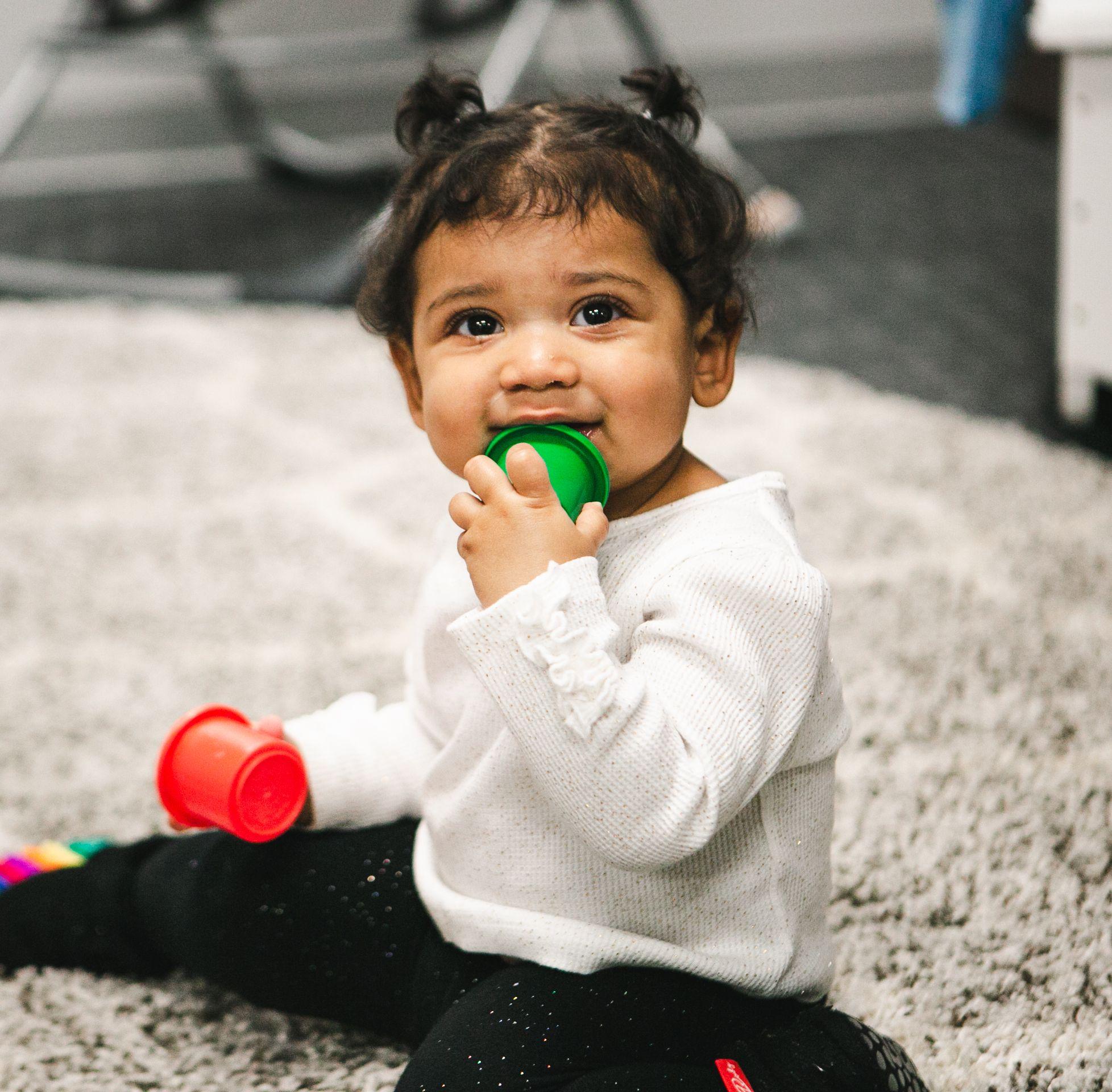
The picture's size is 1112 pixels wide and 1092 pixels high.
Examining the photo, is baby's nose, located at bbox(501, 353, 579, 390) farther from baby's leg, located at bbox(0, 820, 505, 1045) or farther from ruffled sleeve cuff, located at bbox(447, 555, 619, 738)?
baby's leg, located at bbox(0, 820, 505, 1045)

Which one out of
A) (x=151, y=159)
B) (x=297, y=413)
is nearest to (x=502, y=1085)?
(x=297, y=413)

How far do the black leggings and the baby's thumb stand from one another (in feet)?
0.60

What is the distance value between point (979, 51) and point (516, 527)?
1.04 meters

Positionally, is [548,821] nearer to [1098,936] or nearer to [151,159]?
[1098,936]

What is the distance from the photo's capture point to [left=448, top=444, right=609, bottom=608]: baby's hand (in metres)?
0.48

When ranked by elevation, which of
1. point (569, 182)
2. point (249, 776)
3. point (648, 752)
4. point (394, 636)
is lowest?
point (394, 636)

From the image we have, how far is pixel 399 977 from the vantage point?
0.60 metres

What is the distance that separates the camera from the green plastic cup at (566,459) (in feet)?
1.62

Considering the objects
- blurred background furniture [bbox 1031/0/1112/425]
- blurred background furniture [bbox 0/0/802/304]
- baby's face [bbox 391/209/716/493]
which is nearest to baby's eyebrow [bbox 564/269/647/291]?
baby's face [bbox 391/209/716/493]

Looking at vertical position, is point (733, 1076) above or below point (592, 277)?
below

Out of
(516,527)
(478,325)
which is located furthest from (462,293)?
(516,527)

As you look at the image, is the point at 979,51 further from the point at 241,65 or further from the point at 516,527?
the point at 241,65

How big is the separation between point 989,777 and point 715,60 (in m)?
2.36

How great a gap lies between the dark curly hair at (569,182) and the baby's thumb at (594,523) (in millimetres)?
123
